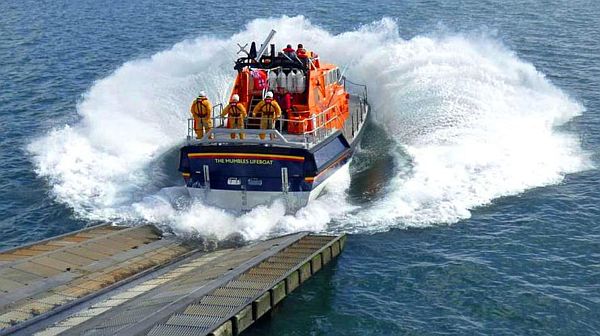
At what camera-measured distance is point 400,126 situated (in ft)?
93.7

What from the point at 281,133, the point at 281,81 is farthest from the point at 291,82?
the point at 281,133

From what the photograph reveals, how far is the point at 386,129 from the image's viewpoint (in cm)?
2894

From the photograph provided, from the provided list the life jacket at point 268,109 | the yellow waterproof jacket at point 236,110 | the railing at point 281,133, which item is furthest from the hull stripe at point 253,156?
the life jacket at point 268,109

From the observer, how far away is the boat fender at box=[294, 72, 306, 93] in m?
24.3

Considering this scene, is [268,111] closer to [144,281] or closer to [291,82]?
[291,82]

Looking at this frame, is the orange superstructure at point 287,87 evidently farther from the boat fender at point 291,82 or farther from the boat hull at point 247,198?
the boat hull at point 247,198

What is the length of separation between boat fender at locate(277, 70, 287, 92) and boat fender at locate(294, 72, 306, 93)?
36 centimetres

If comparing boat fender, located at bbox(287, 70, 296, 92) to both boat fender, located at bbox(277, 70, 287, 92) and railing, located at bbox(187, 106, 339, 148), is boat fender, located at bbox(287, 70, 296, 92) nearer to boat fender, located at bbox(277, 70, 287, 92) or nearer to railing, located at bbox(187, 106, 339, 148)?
boat fender, located at bbox(277, 70, 287, 92)

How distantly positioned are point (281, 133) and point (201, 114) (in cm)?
244

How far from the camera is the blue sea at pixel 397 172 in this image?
1714 cm

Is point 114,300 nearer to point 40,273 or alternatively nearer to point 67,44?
point 40,273

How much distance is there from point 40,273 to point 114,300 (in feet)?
8.30

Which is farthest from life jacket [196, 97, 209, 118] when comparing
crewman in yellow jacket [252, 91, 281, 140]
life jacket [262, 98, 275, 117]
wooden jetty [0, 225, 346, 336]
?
wooden jetty [0, 225, 346, 336]

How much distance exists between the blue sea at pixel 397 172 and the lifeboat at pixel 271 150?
2.02 feet
